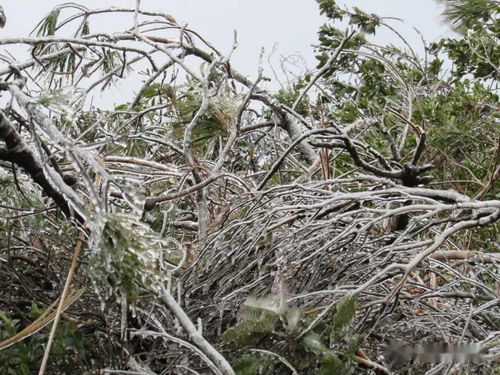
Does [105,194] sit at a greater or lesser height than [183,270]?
greater

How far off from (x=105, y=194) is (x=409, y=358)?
1.00 metres

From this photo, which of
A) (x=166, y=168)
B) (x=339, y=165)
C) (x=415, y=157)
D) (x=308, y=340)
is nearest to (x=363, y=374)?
(x=308, y=340)

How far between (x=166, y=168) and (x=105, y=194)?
1.43 meters

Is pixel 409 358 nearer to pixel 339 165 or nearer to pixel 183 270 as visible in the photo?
pixel 183 270

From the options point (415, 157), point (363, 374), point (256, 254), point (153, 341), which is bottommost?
point (363, 374)

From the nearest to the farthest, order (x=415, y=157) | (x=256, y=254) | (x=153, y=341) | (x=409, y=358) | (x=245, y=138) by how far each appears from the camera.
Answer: (x=409, y=358)
(x=153, y=341)
(x=256, y=254)
(x=415, y=157)
(x=245, y=138)

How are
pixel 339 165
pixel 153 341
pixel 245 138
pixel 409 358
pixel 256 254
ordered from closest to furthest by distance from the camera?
pixel 409 358, pixel 153 341, pixel 256 254, pixel 245 138, pixel 339 165

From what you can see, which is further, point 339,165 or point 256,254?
point 339,165

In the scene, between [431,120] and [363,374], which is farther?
[431,120]

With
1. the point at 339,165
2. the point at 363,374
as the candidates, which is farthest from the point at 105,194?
the point at 339,165

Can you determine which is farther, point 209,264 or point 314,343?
point 209,264

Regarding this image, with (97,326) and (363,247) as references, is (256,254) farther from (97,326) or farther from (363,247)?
(97,326)

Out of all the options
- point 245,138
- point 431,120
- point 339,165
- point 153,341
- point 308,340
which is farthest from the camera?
point 431,120

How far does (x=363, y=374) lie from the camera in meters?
2.14
